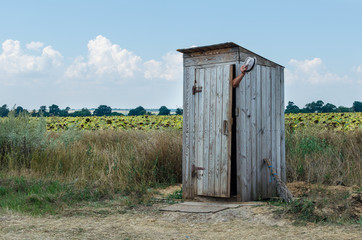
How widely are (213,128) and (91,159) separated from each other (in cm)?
450

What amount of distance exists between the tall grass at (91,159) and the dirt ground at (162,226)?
1.55 m

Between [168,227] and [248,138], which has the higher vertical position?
[248,138]

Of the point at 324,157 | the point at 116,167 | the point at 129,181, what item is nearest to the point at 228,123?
the point at 129,181

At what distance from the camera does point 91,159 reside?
11.0 metres

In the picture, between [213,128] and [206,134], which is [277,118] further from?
[206,134]

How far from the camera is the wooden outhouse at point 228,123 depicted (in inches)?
295

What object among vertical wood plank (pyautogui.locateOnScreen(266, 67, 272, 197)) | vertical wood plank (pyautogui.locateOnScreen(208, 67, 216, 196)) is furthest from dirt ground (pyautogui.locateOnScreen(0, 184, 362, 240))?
vertical wood plank (pyautogui.locateOnScreen(266, 67, 272, 197))

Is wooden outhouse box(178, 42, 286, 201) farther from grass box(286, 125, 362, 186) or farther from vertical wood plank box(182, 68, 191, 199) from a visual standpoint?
grass box(286, 125, 362, 186)

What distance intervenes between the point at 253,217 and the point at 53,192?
4.38 metres

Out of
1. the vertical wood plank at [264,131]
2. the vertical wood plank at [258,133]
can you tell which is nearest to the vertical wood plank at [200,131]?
the vertical wood plank at [258,133]

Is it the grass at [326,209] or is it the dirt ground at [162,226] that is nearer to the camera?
the dirt ground at [162,226]

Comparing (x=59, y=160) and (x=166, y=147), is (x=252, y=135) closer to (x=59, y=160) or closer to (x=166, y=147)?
(x=166, y=147)

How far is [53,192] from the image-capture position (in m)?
8.75

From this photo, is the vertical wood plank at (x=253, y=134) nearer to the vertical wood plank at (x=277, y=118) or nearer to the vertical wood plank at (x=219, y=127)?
the vertical wood plank at (x=219, y=127)
